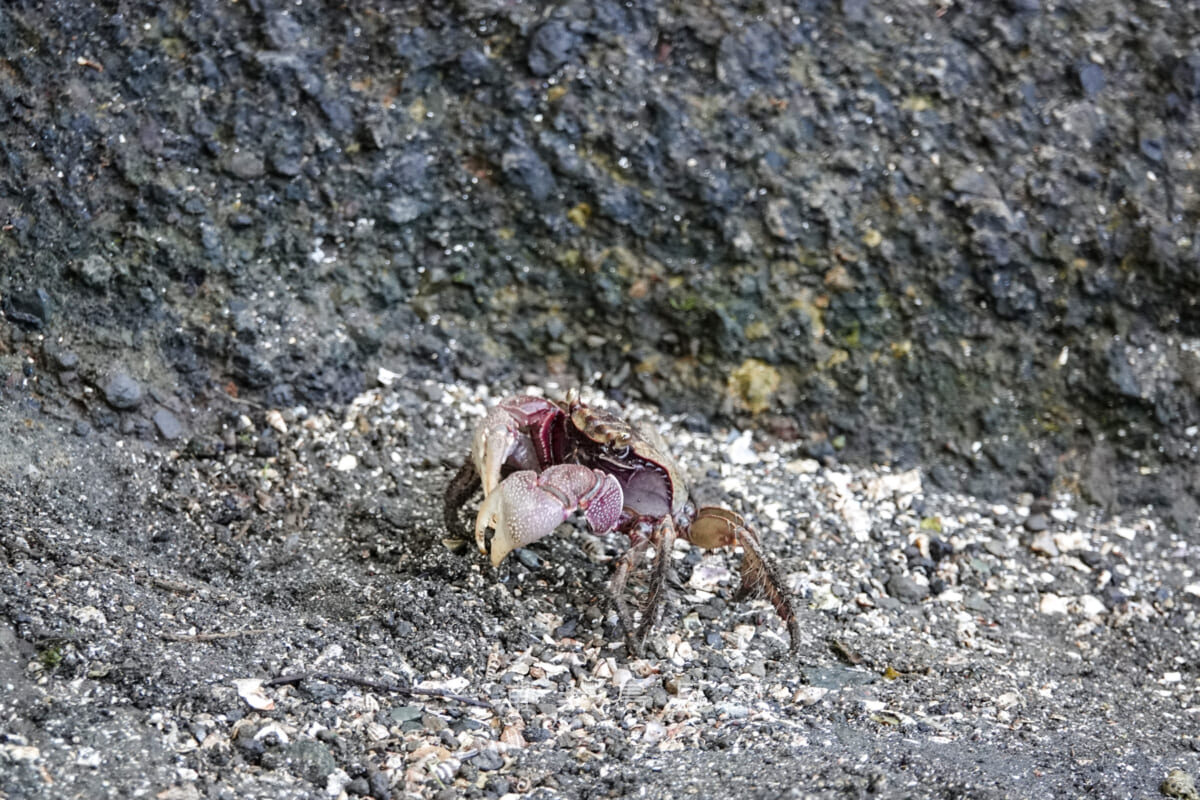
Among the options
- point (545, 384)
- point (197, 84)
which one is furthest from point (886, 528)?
point (197, 84)

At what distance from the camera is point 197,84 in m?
3.92

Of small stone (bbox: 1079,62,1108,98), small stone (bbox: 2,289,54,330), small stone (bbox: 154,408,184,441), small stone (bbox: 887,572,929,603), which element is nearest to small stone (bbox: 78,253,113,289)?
small stone (bbox: 2,289,54,330)

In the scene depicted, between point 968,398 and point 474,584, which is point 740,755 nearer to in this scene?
point 474,584

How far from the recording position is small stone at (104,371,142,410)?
3.74m

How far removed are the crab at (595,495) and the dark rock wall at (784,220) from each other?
36.6 inches

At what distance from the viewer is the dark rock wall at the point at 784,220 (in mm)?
4215

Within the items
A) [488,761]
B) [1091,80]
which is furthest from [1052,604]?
[488,761]

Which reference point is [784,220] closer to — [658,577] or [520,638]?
[658,577]

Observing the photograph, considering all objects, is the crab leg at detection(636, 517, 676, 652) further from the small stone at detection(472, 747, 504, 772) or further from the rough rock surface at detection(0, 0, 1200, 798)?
the small stone at detection(472, 747, 504, 772)

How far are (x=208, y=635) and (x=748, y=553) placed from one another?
1508 millimetres

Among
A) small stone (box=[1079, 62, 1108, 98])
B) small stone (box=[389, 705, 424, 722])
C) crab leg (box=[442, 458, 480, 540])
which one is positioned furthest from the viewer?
small stone (box=[1079, 62, 1108, 98])

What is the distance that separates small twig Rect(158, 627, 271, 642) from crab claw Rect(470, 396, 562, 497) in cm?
70

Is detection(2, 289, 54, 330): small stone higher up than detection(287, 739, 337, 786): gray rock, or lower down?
higher up

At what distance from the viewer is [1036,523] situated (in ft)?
14.2
